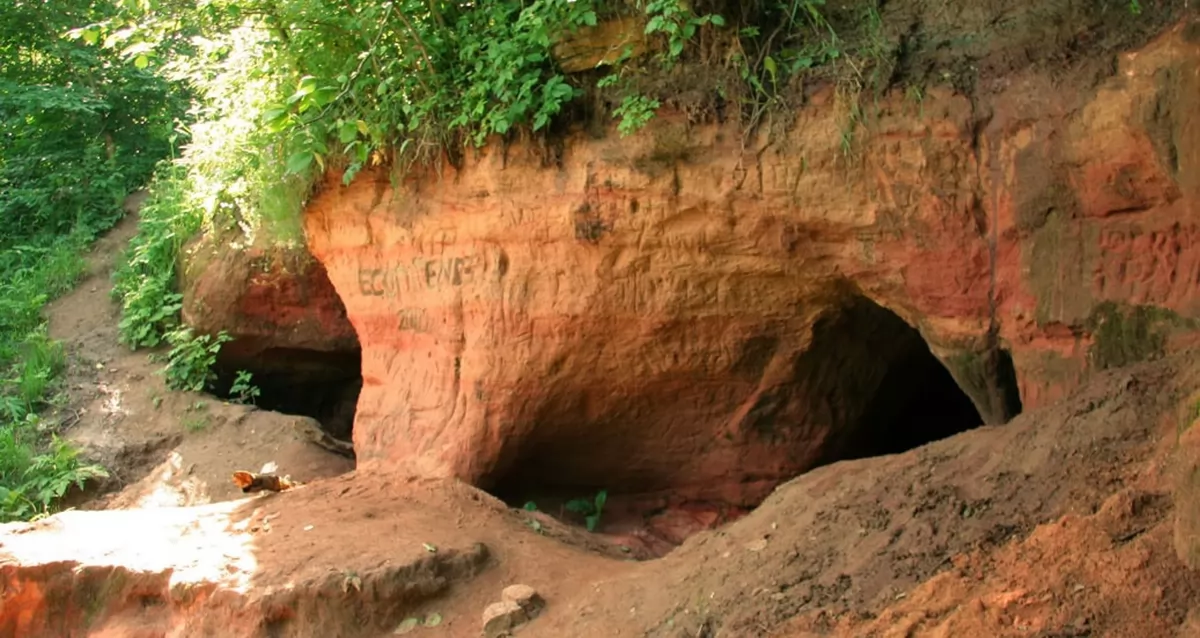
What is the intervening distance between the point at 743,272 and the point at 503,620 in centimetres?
219

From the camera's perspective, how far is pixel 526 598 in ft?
17.7

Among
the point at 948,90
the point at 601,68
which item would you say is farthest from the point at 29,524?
the point at 948,90

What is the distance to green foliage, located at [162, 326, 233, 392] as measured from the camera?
991 cm

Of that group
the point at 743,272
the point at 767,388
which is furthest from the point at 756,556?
the point at 767,388

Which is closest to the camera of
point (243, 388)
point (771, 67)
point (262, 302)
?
point (771, 67)

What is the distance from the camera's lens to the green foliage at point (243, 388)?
32.6 feet

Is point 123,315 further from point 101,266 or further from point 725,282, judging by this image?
point 725,282

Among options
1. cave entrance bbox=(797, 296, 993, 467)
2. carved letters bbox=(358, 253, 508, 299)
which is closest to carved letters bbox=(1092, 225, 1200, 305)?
cave entrance bbox=(797, 296, 993, 467)

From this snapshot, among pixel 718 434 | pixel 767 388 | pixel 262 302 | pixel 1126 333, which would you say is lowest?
pixel 718 434

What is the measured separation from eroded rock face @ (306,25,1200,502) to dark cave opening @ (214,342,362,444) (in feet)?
8.51

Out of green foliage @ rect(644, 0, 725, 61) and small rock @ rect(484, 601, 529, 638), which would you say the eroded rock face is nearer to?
green foliage @ rect(644, 0, 725, 61)

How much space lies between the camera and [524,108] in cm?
636

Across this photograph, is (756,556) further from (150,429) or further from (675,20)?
(150,429)

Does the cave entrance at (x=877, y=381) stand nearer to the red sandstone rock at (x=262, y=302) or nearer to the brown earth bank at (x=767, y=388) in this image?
the brown earth bank at (x=767, y=388)
